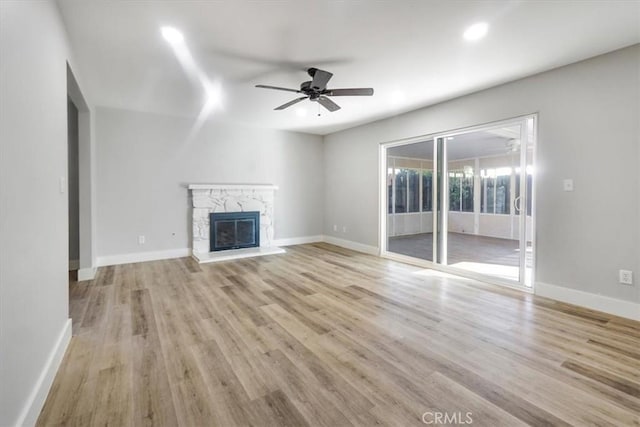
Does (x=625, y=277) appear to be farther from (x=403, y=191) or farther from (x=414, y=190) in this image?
(x=403, y=191)

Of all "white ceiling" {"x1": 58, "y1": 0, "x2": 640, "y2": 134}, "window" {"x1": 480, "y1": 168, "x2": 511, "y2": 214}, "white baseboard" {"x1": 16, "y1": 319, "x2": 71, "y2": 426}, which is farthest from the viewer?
"window" {"x1": 480, "y1": 168, "x2": 511, "y2": 214}

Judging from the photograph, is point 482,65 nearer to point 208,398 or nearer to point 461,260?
point 461,260

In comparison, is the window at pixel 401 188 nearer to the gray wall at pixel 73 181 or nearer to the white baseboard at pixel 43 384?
the white baseboard at pixel 43 384

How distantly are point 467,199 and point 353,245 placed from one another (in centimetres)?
240

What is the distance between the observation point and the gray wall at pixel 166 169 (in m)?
4.79

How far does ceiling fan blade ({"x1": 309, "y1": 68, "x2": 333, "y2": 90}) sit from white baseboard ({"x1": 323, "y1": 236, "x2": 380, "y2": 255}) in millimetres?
3426

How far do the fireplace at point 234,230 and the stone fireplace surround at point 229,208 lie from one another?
0.09 meters

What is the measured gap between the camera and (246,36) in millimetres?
2629

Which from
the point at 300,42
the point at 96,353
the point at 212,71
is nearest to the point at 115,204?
the point at 212,71

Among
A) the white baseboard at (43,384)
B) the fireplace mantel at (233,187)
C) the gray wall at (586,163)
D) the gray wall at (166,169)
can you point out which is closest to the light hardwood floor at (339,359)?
the white baseboard at (43,384)

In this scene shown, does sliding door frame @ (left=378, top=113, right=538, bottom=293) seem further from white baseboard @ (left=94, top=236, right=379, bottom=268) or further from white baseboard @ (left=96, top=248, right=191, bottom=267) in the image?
white baseboard @ (left=96, top=248, right=191, bottom=267)

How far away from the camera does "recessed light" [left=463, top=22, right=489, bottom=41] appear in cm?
244

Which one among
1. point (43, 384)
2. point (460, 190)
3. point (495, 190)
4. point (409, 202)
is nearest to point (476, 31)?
point (460, 190)

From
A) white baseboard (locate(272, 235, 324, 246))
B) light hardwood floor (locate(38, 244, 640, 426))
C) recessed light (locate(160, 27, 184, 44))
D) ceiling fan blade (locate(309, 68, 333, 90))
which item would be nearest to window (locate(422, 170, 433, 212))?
light hardwood floor (locate(38, 244, 640, 426))
